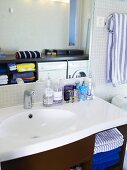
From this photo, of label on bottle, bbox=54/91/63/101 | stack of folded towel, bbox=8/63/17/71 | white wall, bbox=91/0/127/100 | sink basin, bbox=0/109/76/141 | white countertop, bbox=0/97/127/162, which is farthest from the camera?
white wall, bbox=91/0/127/100

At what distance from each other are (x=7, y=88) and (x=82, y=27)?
77cm

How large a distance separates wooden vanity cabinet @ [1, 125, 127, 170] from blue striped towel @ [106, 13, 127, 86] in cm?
78

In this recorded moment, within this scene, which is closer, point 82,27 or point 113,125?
point 113,125

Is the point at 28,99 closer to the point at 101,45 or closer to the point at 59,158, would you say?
the point at 59,158

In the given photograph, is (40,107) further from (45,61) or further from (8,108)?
(45,61)

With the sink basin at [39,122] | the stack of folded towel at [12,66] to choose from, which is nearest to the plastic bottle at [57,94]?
the sink basin at [39,122]

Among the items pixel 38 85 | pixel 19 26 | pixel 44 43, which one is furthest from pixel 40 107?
pixel 19 26

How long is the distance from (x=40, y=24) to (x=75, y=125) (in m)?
0.74

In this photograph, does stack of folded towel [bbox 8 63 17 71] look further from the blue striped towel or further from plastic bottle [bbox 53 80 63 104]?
the blue striped towel

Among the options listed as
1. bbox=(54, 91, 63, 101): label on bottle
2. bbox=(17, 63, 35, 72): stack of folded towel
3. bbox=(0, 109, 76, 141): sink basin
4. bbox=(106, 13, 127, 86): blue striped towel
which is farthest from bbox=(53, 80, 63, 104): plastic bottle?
bbox=(106, 13, 127, 86): blue striped towel

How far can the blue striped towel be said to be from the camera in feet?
5.04

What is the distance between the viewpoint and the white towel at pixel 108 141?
3.80ft

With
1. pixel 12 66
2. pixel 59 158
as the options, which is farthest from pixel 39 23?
pixel 59 158

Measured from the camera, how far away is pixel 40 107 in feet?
4.17
